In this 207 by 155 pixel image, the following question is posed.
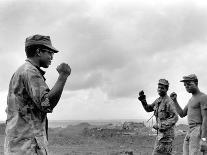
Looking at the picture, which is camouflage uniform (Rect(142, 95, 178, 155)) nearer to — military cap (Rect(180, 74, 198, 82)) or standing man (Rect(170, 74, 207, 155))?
standing man (Rect(170, 74, 207, 155))

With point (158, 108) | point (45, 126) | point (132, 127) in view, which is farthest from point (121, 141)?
point (45, 126)

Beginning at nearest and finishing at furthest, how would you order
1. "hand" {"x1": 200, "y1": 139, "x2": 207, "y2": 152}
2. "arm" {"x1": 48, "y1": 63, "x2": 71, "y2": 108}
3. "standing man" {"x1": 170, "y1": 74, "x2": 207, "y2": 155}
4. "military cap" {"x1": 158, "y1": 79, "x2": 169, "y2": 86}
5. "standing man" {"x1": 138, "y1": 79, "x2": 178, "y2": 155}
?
"arm" {"x1": 48, "y1": 63, "x2": 71, "y2": 108}, "hand" {"x1": 200, "y1": 139, "x2": 207, "y2": 152}, "standing man" {"x1": 170, "y1": 74, "x2": 207, "y2": 155}, "standing man" {"x1": 138, "y1": 79, "x2": 178, "y2": 155}, "military cap" {"x1": 158, "y1": 79, "x2": 169, "y2": 86}

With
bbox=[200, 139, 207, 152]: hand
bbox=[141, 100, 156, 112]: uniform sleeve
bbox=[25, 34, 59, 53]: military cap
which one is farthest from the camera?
bbox=[141, 100, 156, 112]: uniform sleeve

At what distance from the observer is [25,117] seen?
3885 mm

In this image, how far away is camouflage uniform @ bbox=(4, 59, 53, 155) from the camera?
3838mm

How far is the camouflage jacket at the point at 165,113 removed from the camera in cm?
843

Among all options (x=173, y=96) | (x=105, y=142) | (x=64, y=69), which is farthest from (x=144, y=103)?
(x=105, y=142)

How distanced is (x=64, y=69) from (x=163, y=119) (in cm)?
504

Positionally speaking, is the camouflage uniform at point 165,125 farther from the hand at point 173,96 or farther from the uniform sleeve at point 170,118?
the hand at point 173,96

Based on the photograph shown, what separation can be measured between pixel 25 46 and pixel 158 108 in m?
5.04

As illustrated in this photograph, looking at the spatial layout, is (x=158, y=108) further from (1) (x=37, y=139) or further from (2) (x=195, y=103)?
(1) (x=37, y=139)

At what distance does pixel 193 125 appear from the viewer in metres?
7.77

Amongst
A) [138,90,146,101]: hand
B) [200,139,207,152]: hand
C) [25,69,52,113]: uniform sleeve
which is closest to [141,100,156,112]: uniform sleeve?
[138,90,146,101]: hand

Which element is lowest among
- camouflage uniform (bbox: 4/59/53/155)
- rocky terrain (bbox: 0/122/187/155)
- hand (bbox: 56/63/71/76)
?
rocky terrain (bbox: 0/122/187/155)
